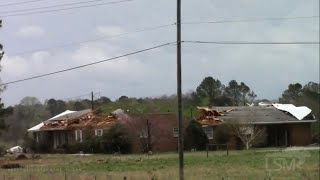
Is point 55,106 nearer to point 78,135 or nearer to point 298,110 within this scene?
point 78,135

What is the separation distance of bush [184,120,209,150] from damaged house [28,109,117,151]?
1024 cm

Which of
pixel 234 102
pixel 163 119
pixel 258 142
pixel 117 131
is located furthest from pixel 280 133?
pixel 234 102

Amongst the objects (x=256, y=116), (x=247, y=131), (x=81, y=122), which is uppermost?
(x=256, y=116)

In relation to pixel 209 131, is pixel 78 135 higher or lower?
lower

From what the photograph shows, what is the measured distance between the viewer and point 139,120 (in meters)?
71.4

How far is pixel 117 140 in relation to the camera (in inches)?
2699

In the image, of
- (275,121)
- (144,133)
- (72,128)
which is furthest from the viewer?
(72,128)

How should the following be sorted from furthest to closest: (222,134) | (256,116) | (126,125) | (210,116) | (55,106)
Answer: (55,106), (210,116), (256,116), (126,125), (222,134)

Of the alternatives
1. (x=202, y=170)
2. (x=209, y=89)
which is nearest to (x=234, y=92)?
(x=209, y=89)

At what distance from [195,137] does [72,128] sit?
745 inches

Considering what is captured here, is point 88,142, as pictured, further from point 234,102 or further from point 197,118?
point 234,102

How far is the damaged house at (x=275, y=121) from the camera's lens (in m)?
70.6

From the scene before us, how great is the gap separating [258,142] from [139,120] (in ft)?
46.4

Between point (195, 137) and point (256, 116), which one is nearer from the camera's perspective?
point (195, 137)
